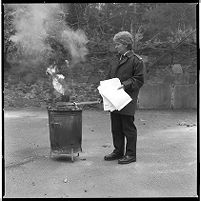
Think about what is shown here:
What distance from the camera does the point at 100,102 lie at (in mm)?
5750

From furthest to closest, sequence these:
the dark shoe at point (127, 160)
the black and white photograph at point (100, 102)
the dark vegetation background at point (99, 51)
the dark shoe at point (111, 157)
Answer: the dark vegetation background at point (99, 51)
the dark shoe at point (111, 157)
the dark shoe at point (127, 160)
the black and white photograph at point (100, 102)

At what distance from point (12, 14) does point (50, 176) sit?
7.22m

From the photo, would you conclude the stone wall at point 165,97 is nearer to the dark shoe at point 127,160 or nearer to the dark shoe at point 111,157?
the dark shoe at point 111,157

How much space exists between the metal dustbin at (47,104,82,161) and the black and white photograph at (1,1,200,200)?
2cm

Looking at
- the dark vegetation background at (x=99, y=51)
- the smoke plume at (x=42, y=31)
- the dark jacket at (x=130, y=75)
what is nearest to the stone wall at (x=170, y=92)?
the dark vegetation background at (x=99, y=51)

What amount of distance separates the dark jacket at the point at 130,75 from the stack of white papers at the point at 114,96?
0.10m

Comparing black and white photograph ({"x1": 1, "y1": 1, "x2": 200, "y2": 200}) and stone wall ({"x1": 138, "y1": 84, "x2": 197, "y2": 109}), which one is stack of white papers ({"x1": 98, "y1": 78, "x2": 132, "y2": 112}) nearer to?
black and white photograph ({"x1": 1, "y1": 1, "x2": 200, "y2": 200})

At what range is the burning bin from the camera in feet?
18.6

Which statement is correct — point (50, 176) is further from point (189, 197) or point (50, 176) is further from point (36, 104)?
point (36, 104)

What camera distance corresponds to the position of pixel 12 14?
36.4 ft

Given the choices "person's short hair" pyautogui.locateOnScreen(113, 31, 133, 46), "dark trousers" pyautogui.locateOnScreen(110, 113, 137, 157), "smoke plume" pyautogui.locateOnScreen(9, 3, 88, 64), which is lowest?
"dark trousers" pyautogui.locateOnScreen(110, 113, 137, 157)

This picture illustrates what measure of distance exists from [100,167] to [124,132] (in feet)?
2.06

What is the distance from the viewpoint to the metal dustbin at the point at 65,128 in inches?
224

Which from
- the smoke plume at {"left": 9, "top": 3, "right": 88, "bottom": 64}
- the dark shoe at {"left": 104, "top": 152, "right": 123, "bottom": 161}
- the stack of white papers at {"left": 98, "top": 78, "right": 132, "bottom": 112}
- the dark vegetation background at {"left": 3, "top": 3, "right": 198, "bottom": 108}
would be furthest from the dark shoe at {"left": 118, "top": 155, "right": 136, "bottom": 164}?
the dark vegetation background at {"left": 3, "top": 3, "right": 198, "bottom": 108}
